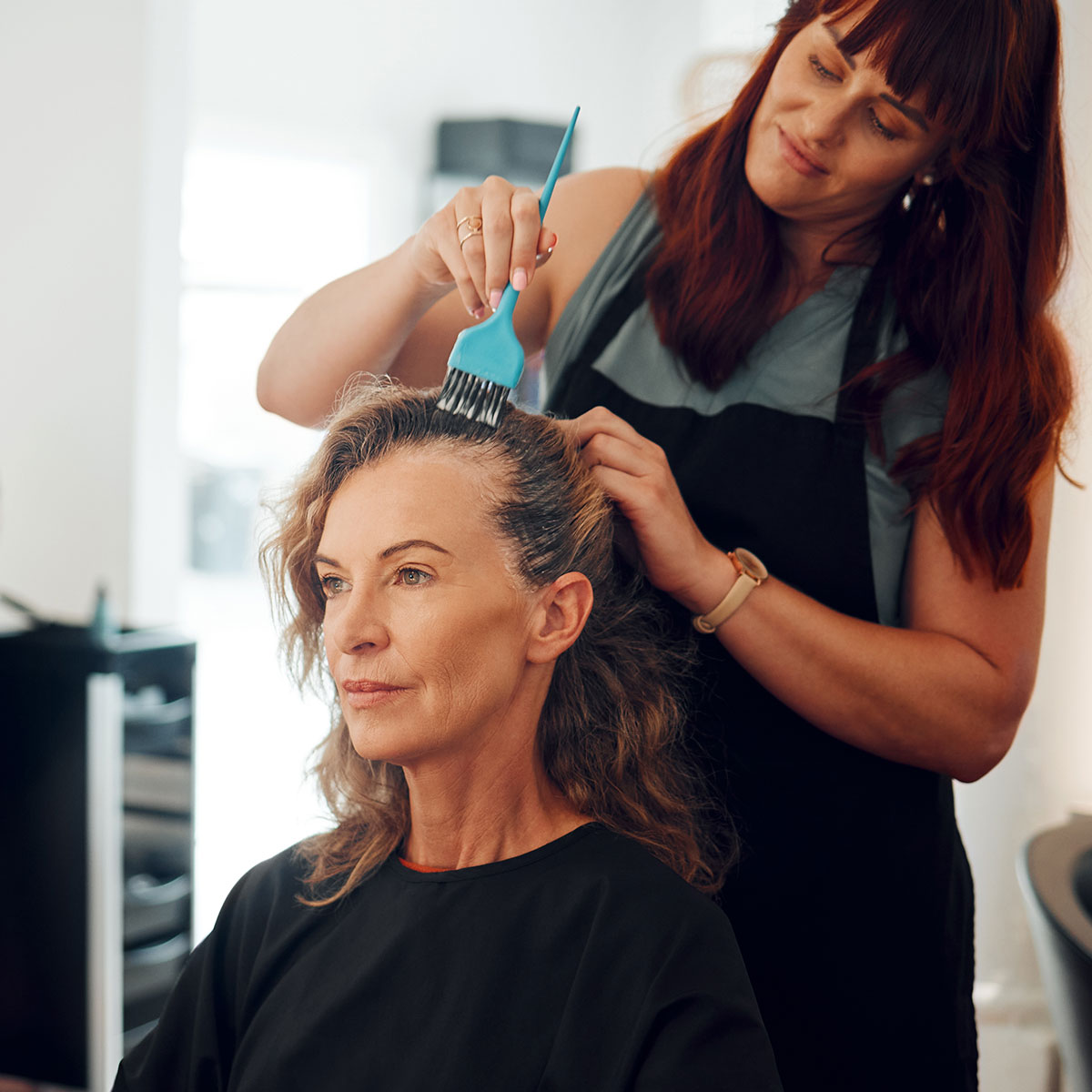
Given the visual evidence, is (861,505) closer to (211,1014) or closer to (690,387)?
(690,387)

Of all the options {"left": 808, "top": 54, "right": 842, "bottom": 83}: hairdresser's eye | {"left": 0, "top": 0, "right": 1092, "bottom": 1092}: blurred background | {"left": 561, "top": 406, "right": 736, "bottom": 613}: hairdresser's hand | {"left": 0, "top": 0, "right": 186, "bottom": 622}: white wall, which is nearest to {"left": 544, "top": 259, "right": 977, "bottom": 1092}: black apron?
{"left": 561, "top": 406, "right": 736, "bottom": 613}: hairdresser's hand

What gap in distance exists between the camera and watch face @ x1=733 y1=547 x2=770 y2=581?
1.00 m

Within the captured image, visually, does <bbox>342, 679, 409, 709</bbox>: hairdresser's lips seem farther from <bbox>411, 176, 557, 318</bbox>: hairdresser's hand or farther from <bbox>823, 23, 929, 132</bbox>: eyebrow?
<bbox>823, 23, 929, 132</bbox>: eyebrow

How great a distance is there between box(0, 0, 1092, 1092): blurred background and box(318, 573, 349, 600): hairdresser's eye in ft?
0.50

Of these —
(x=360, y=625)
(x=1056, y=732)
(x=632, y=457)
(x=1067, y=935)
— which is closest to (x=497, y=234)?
(x=632, y=457)

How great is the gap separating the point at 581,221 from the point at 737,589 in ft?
1.52

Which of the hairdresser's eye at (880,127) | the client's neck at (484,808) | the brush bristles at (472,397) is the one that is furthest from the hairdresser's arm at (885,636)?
the hairdresser's eye at (880,127)

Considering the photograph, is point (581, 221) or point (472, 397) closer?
point (472, 397)

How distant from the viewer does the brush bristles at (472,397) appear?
92cm

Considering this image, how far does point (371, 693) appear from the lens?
943mm

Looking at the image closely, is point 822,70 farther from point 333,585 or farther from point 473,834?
point 473,834

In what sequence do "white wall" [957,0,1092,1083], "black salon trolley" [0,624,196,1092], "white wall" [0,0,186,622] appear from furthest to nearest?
"white wall" [0,0,186,622] → "black salon trolley" [0,624,196,1092] → "white wall" [957,0,1092,1083]

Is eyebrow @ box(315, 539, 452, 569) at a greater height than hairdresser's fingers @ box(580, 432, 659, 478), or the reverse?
hairdresser's fingers @ box(580, 432, 659, 478)

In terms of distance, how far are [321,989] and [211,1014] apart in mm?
127
